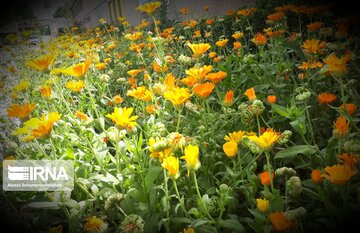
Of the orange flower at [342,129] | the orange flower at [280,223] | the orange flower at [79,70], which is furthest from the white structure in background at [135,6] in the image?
the orange flower at [280,223]

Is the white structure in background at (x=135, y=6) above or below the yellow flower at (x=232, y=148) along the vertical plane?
above

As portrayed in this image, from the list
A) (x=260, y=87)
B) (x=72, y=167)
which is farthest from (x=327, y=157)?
(x=72, y=167)

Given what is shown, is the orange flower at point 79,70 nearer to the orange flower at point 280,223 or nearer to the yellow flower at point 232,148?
the yellow flower at point 232,148

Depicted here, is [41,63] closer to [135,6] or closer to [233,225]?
[233,225]

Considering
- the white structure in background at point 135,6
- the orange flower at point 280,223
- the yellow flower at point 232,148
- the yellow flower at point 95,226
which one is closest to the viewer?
the orange flower at point 280,223

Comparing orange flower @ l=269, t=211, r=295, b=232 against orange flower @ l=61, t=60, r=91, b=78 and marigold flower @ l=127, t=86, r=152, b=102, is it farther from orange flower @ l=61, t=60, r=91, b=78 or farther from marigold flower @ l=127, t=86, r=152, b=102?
orange flower @ l=61, t=60, r=91, b=78

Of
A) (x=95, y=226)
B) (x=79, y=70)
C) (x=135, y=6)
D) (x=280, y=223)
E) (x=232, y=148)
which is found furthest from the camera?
(x=135, y=6)

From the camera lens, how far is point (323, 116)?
3.71 feet

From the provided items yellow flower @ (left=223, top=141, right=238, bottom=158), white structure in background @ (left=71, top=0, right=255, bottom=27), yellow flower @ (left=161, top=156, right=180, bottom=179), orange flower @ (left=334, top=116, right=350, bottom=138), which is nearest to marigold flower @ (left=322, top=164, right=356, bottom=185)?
orange flower @ (left=334, top=116, right=350, bottom=138)

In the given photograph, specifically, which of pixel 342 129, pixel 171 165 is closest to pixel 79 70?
pixel 171 165

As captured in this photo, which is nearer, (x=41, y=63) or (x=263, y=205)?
(x=263, y=205)

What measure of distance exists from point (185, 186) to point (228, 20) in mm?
2474

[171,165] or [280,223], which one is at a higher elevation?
[171,165]

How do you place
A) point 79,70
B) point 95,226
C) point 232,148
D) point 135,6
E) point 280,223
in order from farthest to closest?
point 135,6 < point 79,70 < point 232,148 < point 95,226 < point 280,223
